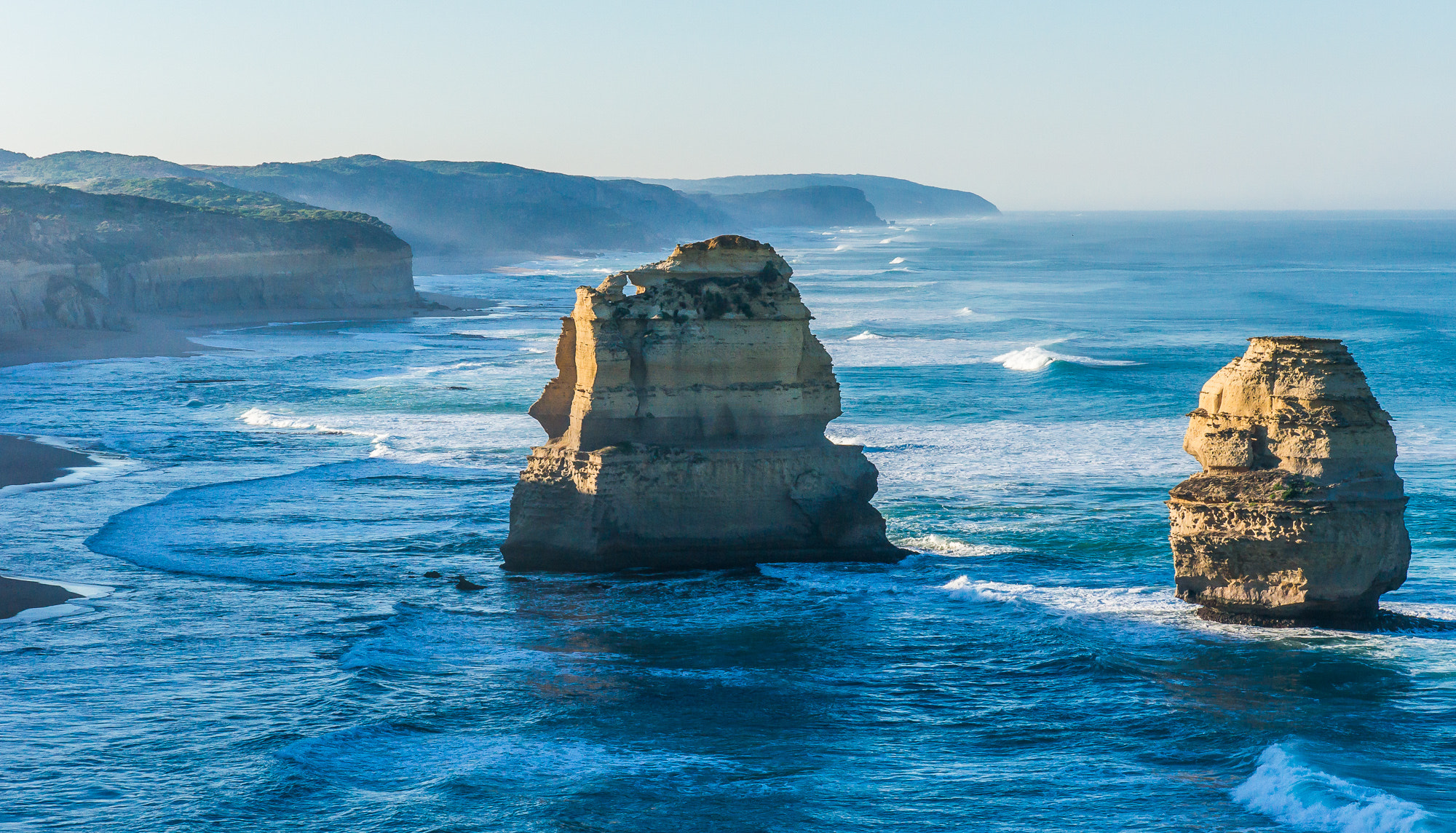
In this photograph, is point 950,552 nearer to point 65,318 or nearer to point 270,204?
point 65,318

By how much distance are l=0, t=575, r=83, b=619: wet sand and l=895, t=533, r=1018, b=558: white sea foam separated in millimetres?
13835

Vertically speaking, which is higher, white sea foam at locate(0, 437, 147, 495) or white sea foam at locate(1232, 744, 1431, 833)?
white sea foam at locate(0, 437, 147, 495)

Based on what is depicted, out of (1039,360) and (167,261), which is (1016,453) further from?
(167,261)

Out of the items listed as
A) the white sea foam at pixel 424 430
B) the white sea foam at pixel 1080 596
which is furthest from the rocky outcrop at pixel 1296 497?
the white sea foam at pixel 424 430

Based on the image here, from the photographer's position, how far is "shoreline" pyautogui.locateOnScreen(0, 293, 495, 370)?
199 ft

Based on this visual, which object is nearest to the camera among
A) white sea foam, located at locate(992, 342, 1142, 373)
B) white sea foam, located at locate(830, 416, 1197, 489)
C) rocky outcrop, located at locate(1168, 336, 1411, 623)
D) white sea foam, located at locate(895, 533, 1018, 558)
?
rocky outcrop, located at locate(1168, 336, 1411, 623)

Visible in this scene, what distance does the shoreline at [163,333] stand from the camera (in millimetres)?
60656

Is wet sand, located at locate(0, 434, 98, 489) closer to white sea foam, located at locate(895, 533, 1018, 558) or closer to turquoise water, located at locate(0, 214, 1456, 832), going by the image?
turquoise water, located at locate(0, 214, 1456, 832)

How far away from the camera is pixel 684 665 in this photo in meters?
18.3

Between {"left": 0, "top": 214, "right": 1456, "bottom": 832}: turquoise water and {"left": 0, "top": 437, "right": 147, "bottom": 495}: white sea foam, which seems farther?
{"left": 0, "top": 437, "right": 147, "bottom": 495}: white sea foam

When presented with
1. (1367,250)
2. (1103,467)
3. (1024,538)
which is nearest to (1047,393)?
(1103,467)

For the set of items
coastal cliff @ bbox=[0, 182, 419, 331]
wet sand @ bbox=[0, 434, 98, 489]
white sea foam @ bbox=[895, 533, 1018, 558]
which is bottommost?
white sea foam @ bbox=[895, 533, 1018, 558]

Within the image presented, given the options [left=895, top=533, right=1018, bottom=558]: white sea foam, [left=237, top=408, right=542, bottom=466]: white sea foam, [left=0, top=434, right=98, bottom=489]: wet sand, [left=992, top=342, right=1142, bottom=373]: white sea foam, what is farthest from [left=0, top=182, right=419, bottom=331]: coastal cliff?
[left=895, top=533, right=1018, bottom=558]: white sea foam

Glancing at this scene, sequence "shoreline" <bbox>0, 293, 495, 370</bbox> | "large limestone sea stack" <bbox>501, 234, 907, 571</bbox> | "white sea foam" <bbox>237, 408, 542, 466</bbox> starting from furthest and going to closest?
1. "shoreline" <bbox>0, 293, 495, 370</bbox>
2. "white sea foam" <bbox>237, 408, 542, 466</bbox>
3. "large limestone sea stack" <bbox>501, 234, 907, 571</bbox>
